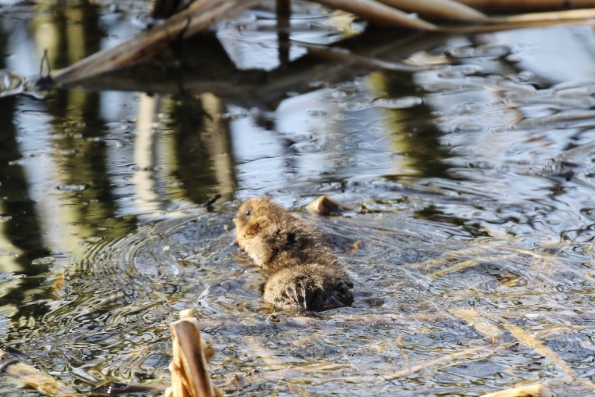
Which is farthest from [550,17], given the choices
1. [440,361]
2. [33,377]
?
[33,377]

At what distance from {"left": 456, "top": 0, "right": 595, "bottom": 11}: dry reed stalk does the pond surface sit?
26cm

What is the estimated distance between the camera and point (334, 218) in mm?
5207

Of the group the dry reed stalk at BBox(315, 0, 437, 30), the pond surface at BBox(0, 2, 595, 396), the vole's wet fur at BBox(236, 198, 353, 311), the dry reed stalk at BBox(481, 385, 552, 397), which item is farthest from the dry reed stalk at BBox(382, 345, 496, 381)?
the dry reed stalk at BBox(315, 0, 437, 30)

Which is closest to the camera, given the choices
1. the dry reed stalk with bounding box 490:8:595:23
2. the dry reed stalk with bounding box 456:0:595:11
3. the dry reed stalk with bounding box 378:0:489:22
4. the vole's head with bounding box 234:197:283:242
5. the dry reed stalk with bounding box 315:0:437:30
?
the vole's head with bounding box 234:197:283:242

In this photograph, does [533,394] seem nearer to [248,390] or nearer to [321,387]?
[321,387]

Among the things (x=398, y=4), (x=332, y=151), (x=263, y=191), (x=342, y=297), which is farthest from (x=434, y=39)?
(x=342, y=297)

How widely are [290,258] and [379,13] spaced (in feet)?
13.8

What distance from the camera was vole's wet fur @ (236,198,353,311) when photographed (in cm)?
413

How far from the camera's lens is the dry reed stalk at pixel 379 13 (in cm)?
825

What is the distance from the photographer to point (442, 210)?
17.1 ft

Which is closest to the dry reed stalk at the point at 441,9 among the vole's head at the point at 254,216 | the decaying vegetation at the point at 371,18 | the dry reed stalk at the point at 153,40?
the decaying vegetation at the point at 371,18

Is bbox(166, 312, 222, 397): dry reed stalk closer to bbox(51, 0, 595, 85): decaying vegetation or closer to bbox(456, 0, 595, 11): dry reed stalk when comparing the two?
bbox(51, 0, 595, 85): decaying vegetation

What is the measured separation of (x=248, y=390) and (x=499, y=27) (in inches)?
246

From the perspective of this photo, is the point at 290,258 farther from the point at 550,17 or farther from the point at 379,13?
the point at 550,17
